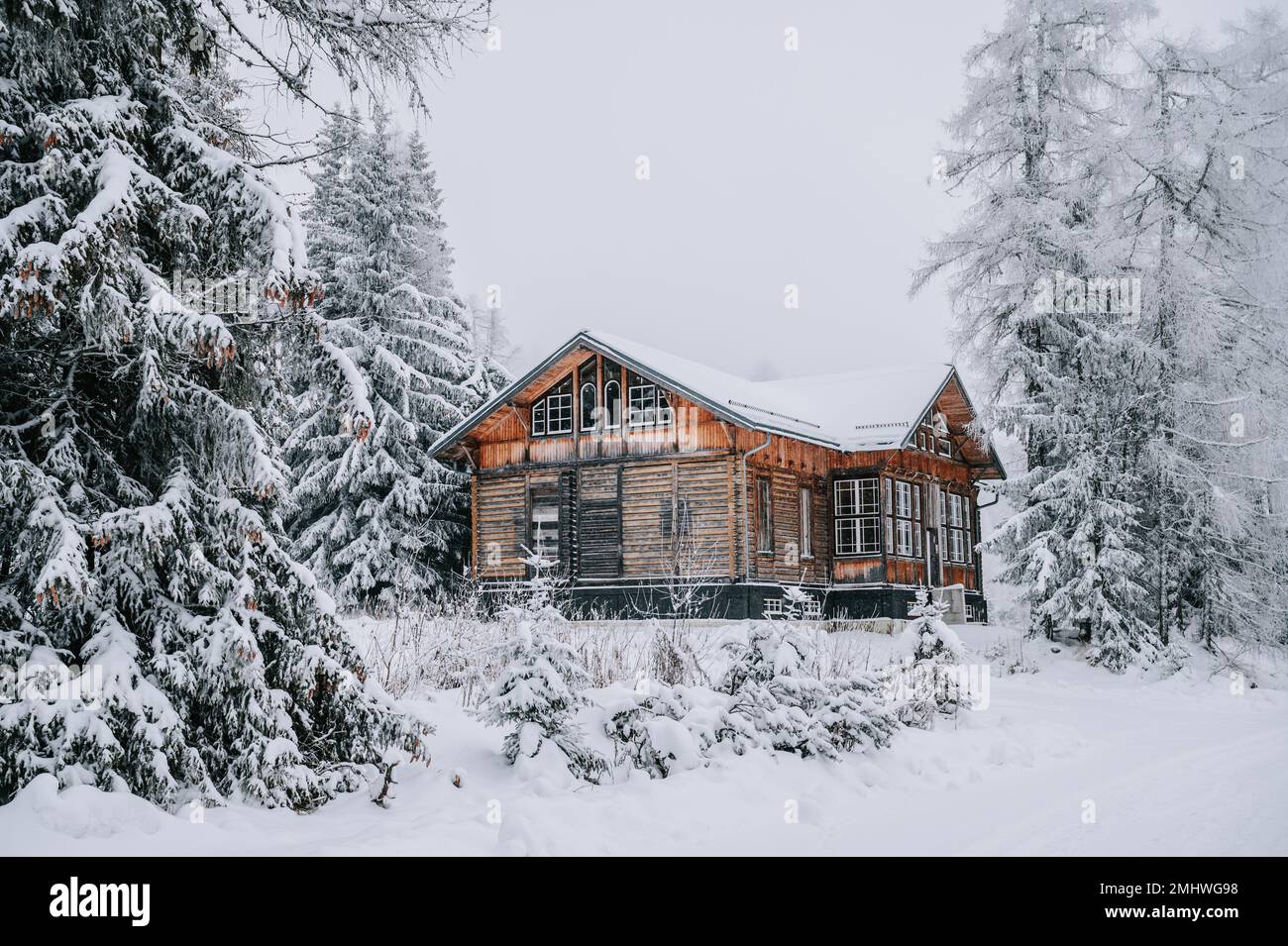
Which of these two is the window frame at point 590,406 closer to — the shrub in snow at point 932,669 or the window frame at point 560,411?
the window frame at point 560,411

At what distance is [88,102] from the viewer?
668 cm

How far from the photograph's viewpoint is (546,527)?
88.2ft

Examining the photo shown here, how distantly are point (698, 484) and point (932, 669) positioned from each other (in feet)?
43.6

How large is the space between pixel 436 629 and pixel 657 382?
491 inches

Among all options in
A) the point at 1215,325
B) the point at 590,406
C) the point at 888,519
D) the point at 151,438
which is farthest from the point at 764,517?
the point at 151,438

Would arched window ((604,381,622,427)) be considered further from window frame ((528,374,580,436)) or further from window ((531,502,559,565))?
window ((531,502,559,565))

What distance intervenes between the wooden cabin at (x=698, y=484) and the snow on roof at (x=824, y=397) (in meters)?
0.08

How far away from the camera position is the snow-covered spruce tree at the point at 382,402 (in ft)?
87.5

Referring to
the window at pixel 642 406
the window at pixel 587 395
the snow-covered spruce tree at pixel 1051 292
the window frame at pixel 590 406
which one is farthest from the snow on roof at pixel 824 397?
the snow-covered spruce tree at pixel 1051 292

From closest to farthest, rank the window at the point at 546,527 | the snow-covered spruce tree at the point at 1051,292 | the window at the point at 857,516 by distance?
the snow-covered spruce tree at the point at 1051,292 → the window at the point at 546,527 → the window at the point at 857,516

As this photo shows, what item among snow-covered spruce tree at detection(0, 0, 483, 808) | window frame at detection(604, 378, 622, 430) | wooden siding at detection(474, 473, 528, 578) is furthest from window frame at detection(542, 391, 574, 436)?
snow-covered spruce tree at detection(0, 0, 483, 808)

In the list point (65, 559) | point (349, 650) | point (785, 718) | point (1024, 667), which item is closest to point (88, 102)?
point (65, 559)

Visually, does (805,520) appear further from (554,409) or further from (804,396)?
(554,409)

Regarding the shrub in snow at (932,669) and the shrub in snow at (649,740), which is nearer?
the shrub in snow at (649,740)
